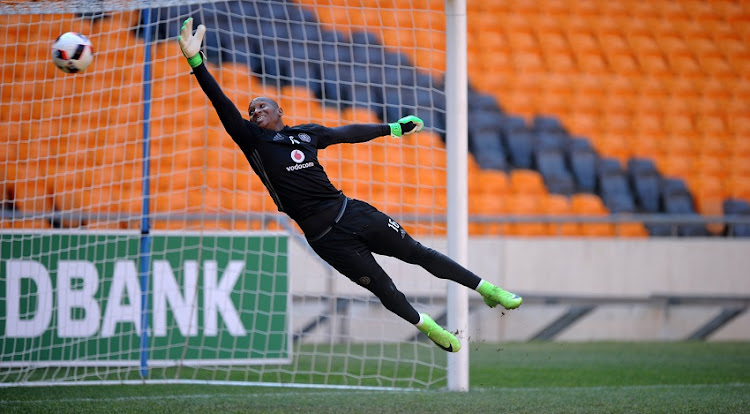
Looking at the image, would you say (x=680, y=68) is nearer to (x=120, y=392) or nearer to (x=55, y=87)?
(x=55, y=87)

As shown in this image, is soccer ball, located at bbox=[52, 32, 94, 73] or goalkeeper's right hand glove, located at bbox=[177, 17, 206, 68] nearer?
goalkeeper's right hand glove, located at bbox=[177, 17, 206, 68]

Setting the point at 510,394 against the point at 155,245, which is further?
the point at 155,245

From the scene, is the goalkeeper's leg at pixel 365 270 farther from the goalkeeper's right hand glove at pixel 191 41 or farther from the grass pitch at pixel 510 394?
the goalkeeper's right hand glove at pixel 191 41

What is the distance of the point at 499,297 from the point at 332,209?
44.5 inches

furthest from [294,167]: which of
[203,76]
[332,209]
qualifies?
[203,76]

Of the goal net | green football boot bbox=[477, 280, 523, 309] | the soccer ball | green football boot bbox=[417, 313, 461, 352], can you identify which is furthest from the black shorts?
the goal net

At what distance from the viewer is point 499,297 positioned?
612 centimetres

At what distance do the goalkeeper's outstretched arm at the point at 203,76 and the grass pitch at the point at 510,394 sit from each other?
1.73m

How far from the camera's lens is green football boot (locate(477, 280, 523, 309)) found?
606cm

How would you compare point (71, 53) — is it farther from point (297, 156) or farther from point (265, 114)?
point (297, 156)

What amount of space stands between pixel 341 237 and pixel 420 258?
1.70 feet

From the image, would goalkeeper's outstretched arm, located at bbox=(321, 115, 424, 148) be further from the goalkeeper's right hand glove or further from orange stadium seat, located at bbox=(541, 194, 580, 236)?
orange stadium seat, located at bbox=(541, 194, 580, 236)

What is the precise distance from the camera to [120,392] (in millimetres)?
7215

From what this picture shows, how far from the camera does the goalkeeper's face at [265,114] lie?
608 centimetres
